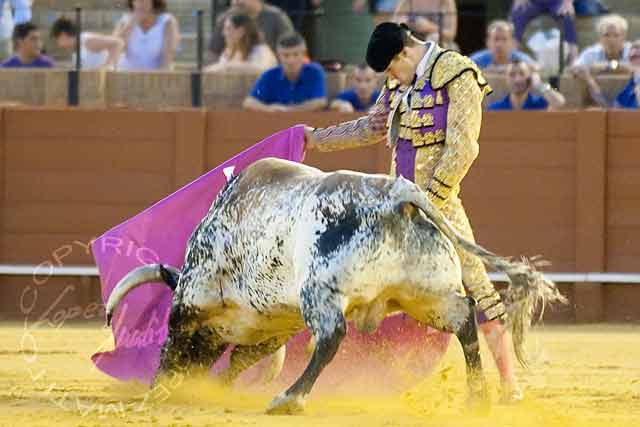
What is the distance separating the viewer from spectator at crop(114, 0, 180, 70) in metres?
9.82

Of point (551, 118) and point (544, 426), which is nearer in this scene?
point (544, 426)

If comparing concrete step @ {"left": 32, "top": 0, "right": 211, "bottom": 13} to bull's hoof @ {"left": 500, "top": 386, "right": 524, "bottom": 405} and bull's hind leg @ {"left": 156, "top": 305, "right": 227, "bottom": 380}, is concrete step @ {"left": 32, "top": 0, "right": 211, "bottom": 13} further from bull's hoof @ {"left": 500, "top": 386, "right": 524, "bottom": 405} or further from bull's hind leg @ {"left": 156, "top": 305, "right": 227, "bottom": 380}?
bull's hoof @ {"left": 500, "top": 386, "right": 524, "bottom": 405}

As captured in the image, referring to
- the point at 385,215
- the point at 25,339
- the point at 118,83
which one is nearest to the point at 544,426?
the point at 385,215

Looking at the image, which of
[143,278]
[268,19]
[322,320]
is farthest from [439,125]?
[268,19]

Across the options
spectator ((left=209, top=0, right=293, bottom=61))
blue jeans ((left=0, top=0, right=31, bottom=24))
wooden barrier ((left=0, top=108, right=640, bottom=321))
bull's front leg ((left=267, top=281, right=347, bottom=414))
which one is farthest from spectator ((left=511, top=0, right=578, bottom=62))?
bull's front leg ((left=267, top=281, right=347, bottom=414))

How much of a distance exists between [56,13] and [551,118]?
369 centimetres

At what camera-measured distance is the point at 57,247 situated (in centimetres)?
895

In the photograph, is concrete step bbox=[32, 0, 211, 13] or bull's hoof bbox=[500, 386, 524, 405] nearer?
bull's hoof bbox=[500, 386, 524, 405]

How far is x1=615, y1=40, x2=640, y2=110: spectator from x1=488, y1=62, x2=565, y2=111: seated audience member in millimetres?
345

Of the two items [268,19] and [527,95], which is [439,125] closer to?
[527,95]

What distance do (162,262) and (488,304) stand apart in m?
1.28

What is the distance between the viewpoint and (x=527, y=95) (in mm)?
8922

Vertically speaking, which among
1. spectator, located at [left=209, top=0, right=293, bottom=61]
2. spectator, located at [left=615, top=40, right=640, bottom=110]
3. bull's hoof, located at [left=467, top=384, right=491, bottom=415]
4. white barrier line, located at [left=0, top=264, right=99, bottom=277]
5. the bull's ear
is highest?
spectator, located at [left=209, top=0, right=293, bottom=61]

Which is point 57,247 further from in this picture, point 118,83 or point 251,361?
point 251,361
